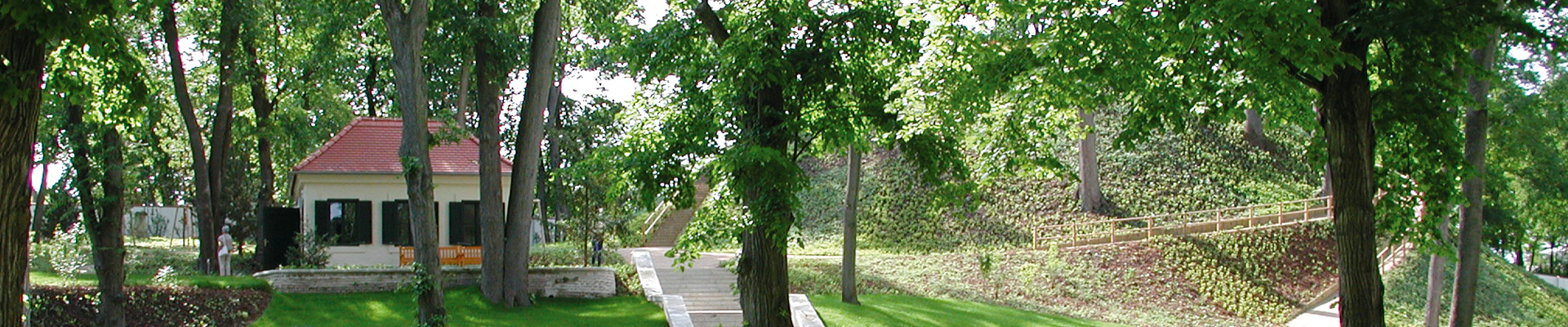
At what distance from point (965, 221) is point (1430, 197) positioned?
21.4 meters

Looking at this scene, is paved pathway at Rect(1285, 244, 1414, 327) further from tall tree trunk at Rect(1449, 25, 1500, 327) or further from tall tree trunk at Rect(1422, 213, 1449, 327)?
tall tree trunk at Rect(1449, 25, 1500, 327)

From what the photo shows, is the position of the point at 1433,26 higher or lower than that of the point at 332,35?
lower

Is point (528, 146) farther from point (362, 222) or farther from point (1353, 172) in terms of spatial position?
point (1353, 172)

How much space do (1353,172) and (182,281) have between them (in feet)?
57.1

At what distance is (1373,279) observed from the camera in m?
10.2

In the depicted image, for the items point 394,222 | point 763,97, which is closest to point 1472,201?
point 763,97

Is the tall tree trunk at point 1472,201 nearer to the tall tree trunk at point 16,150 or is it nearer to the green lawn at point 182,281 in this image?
the tall tree trunk at point 16,150

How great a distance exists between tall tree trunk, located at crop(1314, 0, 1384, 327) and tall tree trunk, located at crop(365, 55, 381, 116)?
87.8 ft

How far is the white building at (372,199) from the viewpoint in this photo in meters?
24.4

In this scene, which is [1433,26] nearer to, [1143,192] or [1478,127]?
[1478,127]

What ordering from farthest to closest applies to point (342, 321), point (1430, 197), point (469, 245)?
point (469, 245)
point (342, 321)
point (1430, 197)

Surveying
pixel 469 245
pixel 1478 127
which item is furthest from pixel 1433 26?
pixel 469 245

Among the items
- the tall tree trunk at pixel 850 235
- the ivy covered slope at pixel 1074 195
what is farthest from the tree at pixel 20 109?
the ivy covered slope at pixel 1074 195

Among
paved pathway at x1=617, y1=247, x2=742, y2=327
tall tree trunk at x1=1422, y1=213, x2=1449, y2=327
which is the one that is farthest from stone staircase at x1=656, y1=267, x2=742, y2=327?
tall tree trunk at x1=1422, y1=213, x2=1449, y2=327
